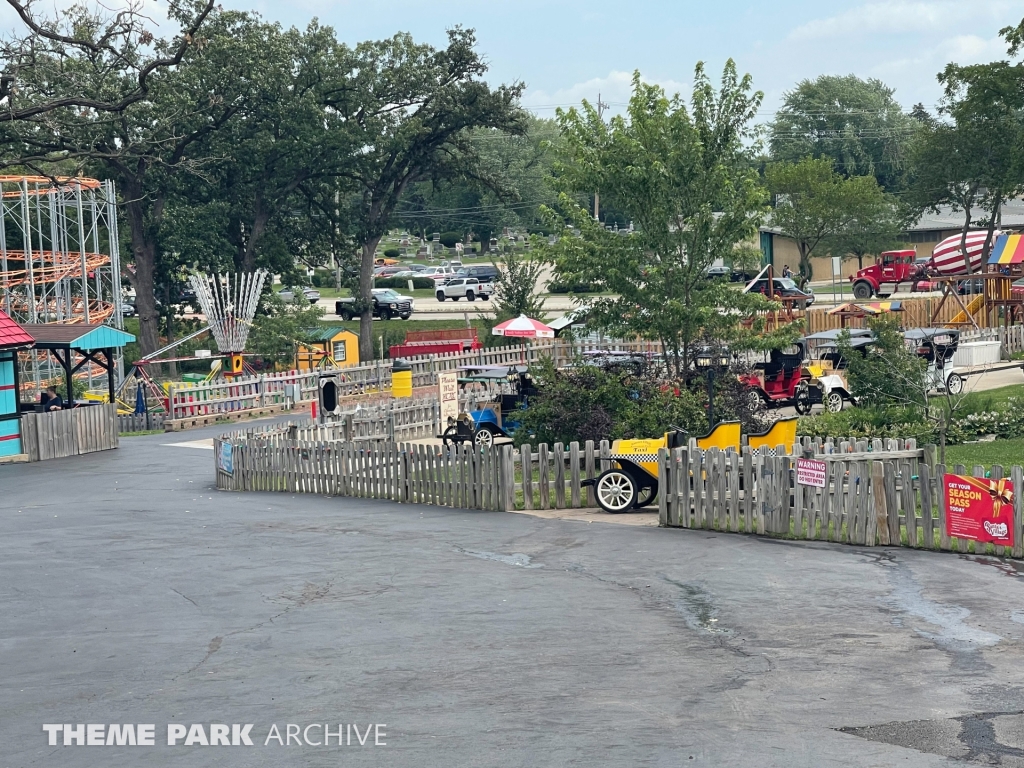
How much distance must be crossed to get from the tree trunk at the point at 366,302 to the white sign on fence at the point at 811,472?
41954mm

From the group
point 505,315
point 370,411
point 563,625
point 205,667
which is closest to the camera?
point 205,667

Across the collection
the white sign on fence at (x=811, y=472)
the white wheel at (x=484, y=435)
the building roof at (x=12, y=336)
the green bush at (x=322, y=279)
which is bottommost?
the white sign on fence at (x=811, y=472)

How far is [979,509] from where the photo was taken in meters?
14.1

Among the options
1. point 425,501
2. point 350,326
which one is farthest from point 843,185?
point 425,501

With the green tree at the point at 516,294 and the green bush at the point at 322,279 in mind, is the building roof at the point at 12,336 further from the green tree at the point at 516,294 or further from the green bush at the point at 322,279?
the green bush at the point at 322,279

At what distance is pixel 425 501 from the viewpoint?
20.3 metres

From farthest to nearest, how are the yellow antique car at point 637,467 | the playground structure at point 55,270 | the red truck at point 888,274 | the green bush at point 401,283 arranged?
the green bush at point 401,283, the red truck at point 888,274, the playground structure at point 55,270, the yellow antique car at point 637,467

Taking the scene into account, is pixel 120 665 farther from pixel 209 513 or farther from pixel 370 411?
pixel 370 411

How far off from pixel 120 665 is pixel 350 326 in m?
53.8

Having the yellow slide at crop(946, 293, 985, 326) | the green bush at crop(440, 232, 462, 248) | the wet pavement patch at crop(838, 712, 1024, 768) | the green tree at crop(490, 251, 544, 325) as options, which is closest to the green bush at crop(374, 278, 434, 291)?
the green bush at crop(440, 232, 462, 248)

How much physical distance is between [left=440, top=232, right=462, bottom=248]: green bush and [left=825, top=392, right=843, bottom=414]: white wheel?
88.6 meters

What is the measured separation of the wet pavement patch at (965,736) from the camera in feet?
25.4

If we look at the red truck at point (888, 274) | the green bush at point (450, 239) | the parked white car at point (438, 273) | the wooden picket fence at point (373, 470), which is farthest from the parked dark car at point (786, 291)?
the green bush at point (450, 239)

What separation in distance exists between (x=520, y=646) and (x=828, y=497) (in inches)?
239
